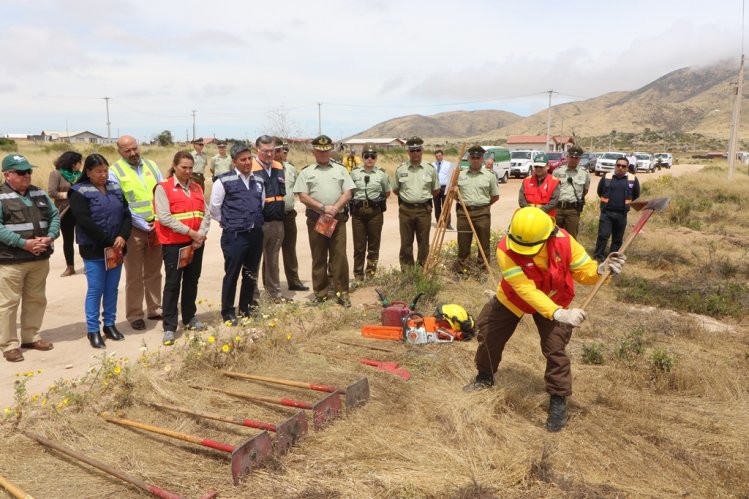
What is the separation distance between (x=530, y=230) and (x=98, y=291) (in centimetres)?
402

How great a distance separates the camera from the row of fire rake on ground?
2.96m

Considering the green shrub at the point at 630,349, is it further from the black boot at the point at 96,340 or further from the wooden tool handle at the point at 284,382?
the black boot at the point at 96,340

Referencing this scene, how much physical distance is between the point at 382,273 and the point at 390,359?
8.24ft

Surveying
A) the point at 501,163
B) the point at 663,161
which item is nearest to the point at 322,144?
the point at 501,163

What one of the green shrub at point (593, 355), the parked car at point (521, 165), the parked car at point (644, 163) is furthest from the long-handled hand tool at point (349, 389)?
the parked car at point (644, 163)

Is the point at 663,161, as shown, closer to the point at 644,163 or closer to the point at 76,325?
the point at 644,163

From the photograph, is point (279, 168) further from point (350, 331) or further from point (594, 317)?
point (594, 317)

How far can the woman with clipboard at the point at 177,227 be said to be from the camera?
206 inches

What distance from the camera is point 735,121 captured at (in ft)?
74.8

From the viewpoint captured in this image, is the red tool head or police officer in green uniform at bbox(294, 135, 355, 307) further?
police officer in green uniform at bbox(294, 135, 355, 307)

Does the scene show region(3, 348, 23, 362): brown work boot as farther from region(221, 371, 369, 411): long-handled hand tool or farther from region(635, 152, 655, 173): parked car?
region(635, 152, 655, 173): parked car

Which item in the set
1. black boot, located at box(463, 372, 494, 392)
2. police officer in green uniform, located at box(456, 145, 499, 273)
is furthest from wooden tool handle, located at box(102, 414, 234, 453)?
police officer in green uniform, located at box(456, 145, 499, 273)

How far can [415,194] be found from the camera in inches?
281

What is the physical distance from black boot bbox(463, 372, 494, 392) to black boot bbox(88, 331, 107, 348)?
11.1 feet
